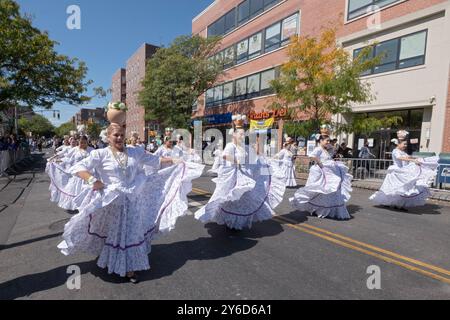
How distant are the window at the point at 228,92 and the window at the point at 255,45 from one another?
3579mm

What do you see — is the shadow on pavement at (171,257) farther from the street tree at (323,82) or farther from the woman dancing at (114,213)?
the street tree at (323,82)

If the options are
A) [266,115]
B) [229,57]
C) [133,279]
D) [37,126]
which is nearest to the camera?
[133,279]

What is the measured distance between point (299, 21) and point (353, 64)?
31.4 feet

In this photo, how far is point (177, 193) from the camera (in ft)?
13.2

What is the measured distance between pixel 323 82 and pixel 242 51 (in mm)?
15623

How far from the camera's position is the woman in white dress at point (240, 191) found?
469cm

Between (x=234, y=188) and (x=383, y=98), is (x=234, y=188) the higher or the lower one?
the lower one

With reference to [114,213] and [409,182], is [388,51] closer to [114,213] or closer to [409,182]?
[409,182]

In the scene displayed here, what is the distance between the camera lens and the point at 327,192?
605cm

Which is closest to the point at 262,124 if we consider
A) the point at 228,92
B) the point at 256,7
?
the point at 228,92
